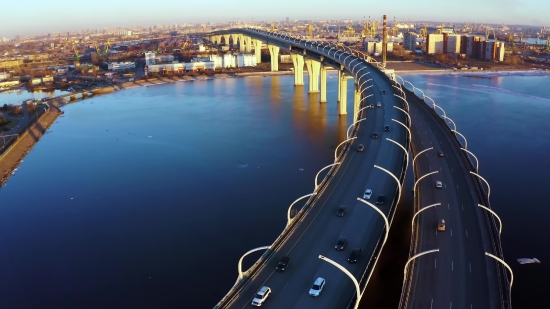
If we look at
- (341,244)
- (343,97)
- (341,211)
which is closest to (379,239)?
(341,244)

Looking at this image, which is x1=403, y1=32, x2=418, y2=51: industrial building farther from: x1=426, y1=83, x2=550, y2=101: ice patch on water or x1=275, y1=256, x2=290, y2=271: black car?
x1=275, y1=256, x2=290, y2=271: black car

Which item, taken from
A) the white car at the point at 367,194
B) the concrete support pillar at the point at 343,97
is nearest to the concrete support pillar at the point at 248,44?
the concrete support pillar at the point at 343,97

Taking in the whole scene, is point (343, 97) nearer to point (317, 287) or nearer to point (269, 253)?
point (269, 253)

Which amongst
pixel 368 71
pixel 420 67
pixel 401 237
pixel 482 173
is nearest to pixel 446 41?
pixel 420 67

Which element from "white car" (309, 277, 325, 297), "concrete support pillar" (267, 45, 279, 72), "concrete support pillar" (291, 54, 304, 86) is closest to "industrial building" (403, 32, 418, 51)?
"concrete support pillar" (267, 45, 279, 72)

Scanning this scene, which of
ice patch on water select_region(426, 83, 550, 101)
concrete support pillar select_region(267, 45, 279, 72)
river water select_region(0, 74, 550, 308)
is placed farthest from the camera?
concrete support pillar select_region(267, 45, 279, 72)

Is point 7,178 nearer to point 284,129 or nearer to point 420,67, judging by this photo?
point 284,129

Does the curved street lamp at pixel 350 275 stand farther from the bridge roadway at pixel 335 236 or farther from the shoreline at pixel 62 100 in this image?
the shoreline at pixel 62 100
